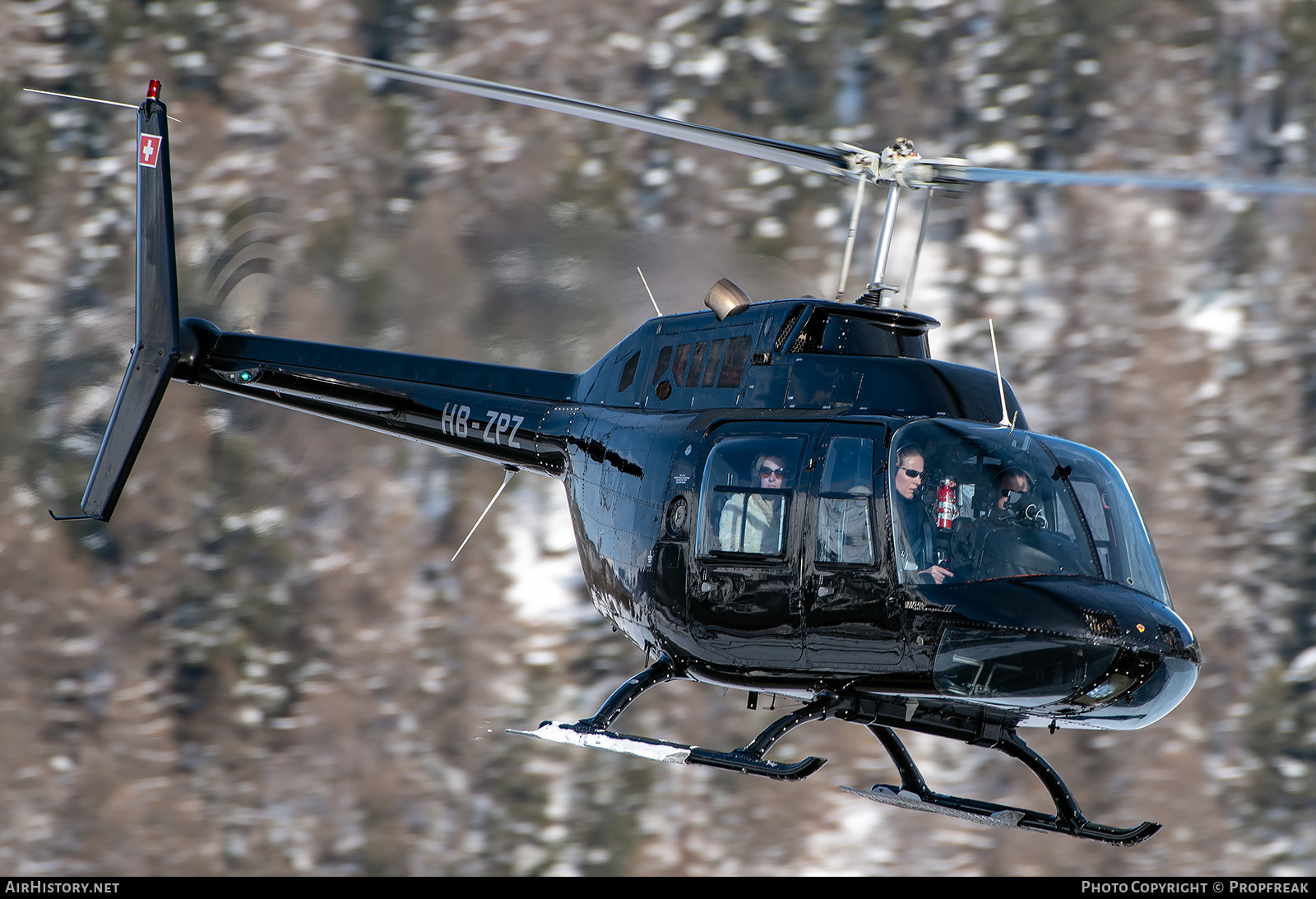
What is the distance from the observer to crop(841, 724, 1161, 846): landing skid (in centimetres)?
799

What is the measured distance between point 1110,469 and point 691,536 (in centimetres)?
241

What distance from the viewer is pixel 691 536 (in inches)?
306

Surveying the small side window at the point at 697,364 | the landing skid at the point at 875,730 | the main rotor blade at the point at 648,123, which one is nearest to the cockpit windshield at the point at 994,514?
the landing skid at the point at 875,730

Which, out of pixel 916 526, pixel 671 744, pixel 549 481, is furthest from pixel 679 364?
pixel 549 481

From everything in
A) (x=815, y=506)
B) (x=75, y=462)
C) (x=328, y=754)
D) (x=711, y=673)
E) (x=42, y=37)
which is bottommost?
(x=328, y=754)

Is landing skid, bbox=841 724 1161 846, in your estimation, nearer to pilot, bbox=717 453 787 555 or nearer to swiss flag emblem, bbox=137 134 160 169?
pilot, bbox=717 453 787 555

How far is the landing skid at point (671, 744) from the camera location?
731 cm

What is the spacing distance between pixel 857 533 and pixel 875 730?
2414mm

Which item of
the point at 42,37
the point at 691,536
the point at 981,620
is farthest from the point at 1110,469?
the point at 42,37

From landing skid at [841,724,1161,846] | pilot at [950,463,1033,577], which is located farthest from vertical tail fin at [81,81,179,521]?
pilot at [950,463,1033,577]

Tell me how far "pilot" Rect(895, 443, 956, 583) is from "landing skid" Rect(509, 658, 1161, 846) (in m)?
1.01

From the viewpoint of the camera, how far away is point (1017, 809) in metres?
7.76

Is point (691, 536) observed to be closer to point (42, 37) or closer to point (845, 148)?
point (845, 148)

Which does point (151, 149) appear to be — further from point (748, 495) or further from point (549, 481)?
point (549, 481)
